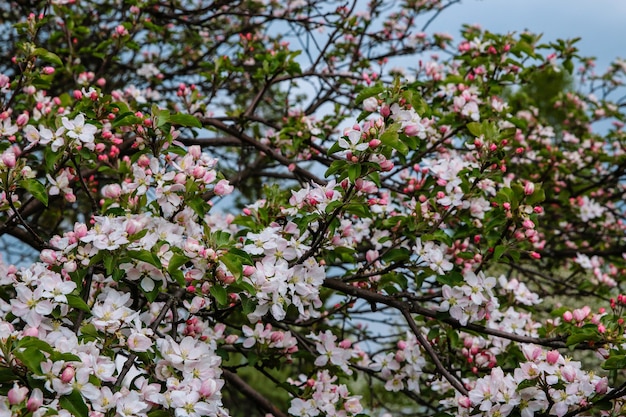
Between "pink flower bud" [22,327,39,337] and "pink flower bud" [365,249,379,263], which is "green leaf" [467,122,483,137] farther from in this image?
"pink flower bud" [22,327,39,337]

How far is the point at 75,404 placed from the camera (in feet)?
4.81

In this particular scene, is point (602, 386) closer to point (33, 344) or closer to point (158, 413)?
point (158, 413)

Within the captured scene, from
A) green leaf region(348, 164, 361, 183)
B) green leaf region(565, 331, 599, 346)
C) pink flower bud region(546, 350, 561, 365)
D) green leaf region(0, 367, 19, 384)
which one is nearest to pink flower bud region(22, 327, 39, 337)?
green leaf region(0, 367, 19, 384)

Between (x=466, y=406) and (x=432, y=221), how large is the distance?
0.70 m

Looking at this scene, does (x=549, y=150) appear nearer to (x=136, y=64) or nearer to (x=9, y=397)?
(x=136, y=64)

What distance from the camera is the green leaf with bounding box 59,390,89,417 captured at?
145cm

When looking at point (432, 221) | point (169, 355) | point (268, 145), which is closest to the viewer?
point (169, 355)

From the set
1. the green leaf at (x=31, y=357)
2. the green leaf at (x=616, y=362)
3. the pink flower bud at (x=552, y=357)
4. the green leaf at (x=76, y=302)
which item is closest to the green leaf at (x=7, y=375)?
the green leaf at (x=31, y=357)

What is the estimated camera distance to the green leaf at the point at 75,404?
1454 mm

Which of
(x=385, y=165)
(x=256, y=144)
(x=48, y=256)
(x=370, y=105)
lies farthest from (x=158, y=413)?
(x=256, y=144)

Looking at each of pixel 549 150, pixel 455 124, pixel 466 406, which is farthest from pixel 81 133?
pixel 549 150

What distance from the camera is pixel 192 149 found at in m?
2.02

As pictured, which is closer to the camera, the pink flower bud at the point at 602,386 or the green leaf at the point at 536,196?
the pink flower bud at the point at 602,386

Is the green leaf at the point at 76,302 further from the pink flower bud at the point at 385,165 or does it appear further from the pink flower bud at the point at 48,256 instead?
the pink flower bud at the point at 385,165
